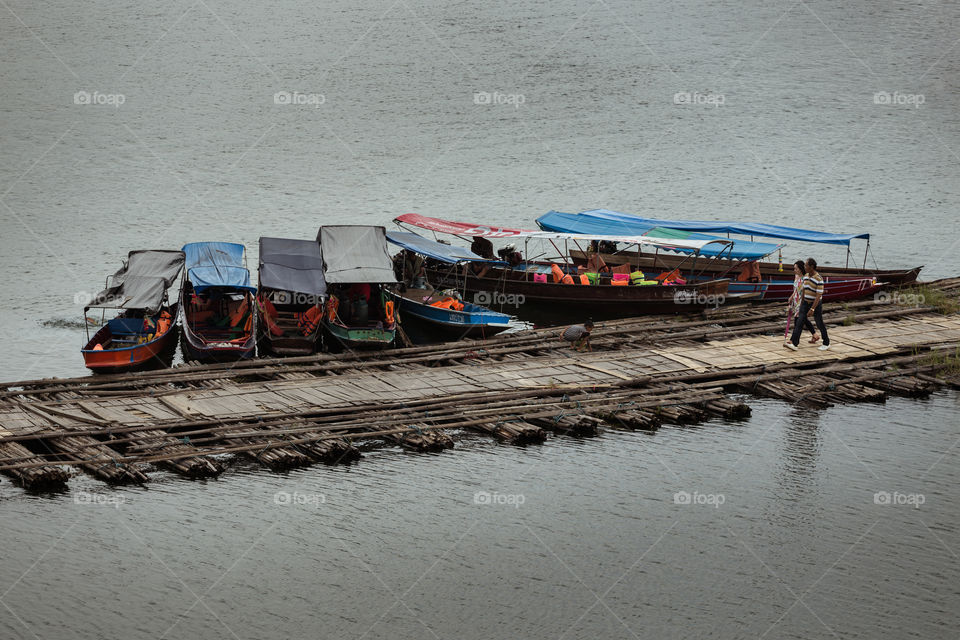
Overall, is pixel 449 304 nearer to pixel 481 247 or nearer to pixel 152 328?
pixel 481 247

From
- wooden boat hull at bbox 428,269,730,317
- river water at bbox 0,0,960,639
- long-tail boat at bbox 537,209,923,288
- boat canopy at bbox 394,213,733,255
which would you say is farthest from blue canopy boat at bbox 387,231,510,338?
river water at bbox 0,0,960,639

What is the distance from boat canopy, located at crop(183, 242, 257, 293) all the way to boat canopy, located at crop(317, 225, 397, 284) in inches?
93.9

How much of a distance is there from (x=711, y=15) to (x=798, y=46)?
9.04m

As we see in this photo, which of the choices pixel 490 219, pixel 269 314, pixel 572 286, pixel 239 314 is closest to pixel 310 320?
pixel 269 314

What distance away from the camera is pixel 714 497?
70.3 feet

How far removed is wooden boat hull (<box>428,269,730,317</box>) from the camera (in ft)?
106

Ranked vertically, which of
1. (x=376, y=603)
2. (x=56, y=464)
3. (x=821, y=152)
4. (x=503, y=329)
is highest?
(x=821, y=152)

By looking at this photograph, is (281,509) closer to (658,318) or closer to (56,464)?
(56,464)

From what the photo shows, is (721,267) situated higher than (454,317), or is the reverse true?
(721,267)

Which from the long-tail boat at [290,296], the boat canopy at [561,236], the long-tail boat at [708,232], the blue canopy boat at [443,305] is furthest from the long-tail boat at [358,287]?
the long-tail boat at [708,232]

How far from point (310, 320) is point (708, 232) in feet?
49.8

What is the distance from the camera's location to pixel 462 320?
30.2 m

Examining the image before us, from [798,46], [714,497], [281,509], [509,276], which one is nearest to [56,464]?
[281,509]

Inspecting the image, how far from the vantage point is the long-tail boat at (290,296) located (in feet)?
90.5
